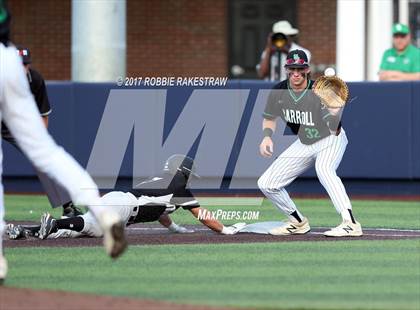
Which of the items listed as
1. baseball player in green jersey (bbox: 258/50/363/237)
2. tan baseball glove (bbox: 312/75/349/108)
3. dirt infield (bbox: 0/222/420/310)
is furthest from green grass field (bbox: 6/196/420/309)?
tan baseball glove (bbox: 312/75/349/108)

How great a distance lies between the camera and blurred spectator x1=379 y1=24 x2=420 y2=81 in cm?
1647

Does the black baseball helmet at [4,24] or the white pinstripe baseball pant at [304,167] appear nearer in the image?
the black baseball helmet at [4,24]

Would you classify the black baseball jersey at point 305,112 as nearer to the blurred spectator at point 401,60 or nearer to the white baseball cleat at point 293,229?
the white baseball cleat at point 293,229

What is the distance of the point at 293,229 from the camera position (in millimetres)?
11633

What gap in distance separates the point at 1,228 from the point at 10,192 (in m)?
8.19

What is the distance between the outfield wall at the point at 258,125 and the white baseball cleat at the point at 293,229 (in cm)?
420

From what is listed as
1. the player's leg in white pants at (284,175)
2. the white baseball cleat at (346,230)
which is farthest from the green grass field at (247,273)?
the player's leg in white pants at (284,175)

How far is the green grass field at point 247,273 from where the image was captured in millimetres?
7949

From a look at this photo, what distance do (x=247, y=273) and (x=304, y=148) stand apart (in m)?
2.80

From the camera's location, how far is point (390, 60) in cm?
1673

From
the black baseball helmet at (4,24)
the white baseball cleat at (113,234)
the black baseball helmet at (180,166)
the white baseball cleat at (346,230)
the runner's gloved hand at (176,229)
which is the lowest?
the runner's gloved hand at (176,229)

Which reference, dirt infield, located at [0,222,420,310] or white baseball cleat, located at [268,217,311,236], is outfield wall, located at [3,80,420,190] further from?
white baseball cleat, located at [268,217,311,236]

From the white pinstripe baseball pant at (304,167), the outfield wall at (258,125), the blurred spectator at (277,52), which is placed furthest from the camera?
the blurred spectator at (277,52)

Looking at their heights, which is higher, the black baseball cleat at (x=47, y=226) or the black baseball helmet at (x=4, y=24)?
the black baseball helmet at (x=4, y=24)
